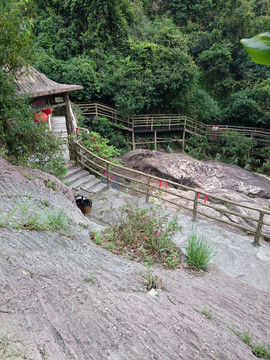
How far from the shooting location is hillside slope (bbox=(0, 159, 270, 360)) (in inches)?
67.5

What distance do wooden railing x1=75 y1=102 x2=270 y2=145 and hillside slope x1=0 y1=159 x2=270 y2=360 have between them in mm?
12786

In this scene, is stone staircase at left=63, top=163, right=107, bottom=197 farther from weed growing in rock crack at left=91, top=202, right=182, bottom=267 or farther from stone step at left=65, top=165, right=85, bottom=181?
weed growing in rock crack at left=91, top=202, right=182, bottom=267

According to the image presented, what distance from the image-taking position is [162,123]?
18.0m

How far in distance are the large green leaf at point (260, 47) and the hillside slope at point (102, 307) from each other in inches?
86.6

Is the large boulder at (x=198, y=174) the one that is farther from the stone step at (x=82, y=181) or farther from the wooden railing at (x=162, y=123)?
the wooden railing at (x=162, y=123)

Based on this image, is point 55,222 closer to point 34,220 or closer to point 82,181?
point 34,220

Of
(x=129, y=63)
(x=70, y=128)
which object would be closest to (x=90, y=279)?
(x=70, y=128)

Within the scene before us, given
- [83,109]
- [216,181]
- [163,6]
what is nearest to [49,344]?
[216,181]

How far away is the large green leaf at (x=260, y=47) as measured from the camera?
5.21ft

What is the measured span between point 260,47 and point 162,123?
16.8 meters

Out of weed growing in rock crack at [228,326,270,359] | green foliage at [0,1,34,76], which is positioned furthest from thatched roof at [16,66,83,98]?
weed growing in rock crack at [228,326,270,359]

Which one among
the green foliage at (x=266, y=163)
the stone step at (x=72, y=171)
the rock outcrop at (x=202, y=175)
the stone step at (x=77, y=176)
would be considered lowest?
the green foliage at (x=266, y=163)

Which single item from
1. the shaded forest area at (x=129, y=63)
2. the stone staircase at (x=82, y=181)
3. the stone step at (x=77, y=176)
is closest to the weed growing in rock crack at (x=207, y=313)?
the stone staircase at (x=82, y=181)

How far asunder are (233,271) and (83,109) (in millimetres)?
13526
